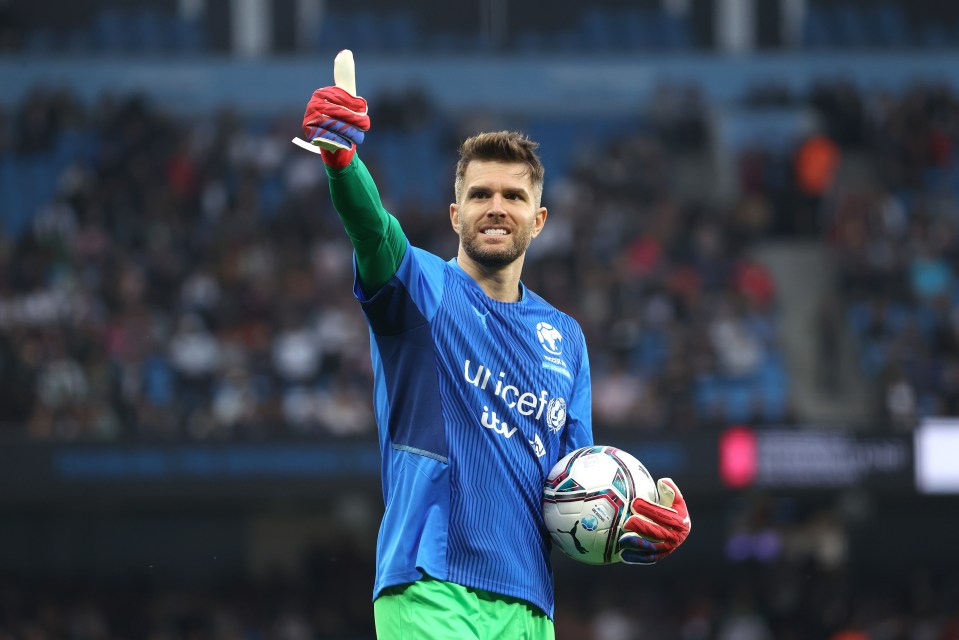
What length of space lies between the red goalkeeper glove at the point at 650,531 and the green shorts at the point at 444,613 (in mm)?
378

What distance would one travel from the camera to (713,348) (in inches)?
640

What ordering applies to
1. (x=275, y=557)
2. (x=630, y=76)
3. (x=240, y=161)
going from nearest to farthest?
1. (x=275, y=557)
2. (x=240, y=161)
3. (x=630, y=76)

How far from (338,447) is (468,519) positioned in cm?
1028

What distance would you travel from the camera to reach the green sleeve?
3.79 metres

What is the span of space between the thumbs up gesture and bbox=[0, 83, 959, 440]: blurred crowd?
10.7 meters

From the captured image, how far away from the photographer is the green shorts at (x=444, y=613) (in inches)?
156

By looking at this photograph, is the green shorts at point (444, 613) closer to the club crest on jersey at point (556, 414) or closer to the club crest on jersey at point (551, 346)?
the club crest on jersey at point (556, 414)

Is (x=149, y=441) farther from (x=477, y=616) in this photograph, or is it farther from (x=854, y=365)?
(x=477, y=616)

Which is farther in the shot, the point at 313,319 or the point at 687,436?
the point at 313,319

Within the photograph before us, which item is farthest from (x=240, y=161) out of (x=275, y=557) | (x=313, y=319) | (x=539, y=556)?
(x=539, y=556)

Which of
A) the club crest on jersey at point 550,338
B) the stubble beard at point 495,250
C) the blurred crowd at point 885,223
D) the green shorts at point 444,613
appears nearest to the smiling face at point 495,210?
the stubble beard at point 495,250

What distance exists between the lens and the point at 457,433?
411 centimetres

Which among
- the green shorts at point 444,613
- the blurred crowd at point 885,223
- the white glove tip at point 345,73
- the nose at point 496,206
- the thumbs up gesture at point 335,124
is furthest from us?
the blurred crowd at point 885,223

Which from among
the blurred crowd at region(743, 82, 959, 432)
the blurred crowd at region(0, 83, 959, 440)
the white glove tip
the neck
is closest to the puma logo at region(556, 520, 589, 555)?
the neck
